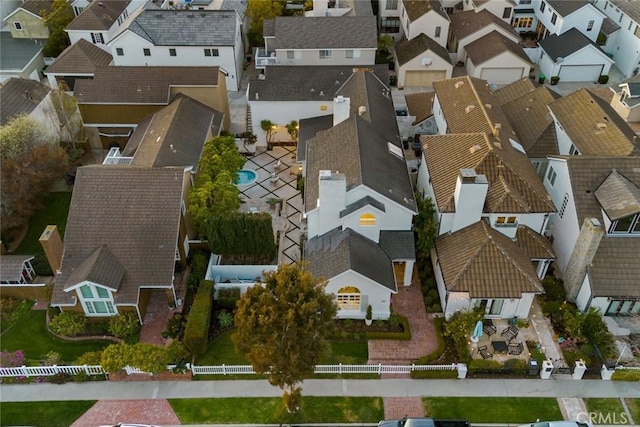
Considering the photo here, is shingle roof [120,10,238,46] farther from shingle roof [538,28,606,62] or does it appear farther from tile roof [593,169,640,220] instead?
tile roof [593,169,640,220]

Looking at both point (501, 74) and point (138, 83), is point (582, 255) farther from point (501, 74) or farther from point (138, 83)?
point (138, 83)

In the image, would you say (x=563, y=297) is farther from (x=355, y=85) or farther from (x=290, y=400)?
(x=355, y=85)

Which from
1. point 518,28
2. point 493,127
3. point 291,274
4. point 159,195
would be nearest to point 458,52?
point 518,28

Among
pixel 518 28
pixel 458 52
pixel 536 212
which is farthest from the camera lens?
pixel 518 28

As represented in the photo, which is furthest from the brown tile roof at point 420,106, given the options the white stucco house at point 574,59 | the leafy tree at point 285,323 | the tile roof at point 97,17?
the tile roof at point 97,17

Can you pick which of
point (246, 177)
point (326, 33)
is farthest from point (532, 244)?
point (326, 33)

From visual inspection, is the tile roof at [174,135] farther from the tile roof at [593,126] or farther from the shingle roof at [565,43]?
the shingle roof at [565,43]

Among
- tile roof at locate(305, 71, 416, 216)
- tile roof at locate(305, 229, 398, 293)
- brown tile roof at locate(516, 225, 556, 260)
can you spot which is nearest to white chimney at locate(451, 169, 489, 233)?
tile roof at locate(305, 71, 416, 216)
